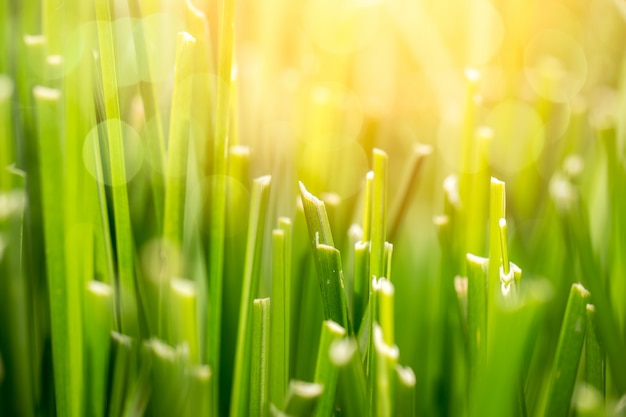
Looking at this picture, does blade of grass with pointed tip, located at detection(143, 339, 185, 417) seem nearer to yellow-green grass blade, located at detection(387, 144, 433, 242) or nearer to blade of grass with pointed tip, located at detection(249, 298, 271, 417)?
blade of grass with pointed tip, located at detection(249, 298, 271, 417)

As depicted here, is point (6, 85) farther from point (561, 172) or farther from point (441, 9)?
point (441, 9)

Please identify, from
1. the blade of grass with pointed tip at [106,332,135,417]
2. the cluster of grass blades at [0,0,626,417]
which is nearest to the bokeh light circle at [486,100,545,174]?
the cluster of grass blades at [0,0,626,417]

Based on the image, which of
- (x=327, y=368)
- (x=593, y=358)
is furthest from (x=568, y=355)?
(x=327, y=368)

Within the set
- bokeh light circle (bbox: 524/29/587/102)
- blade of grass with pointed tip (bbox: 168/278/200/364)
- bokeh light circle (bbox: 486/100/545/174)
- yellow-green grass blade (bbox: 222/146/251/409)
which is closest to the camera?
blade of grass with pointed tip (bbox: 168/278/200/364)

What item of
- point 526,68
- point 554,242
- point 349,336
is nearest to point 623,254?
point 554,242

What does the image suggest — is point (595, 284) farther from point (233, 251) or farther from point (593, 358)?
point (233, 251)
